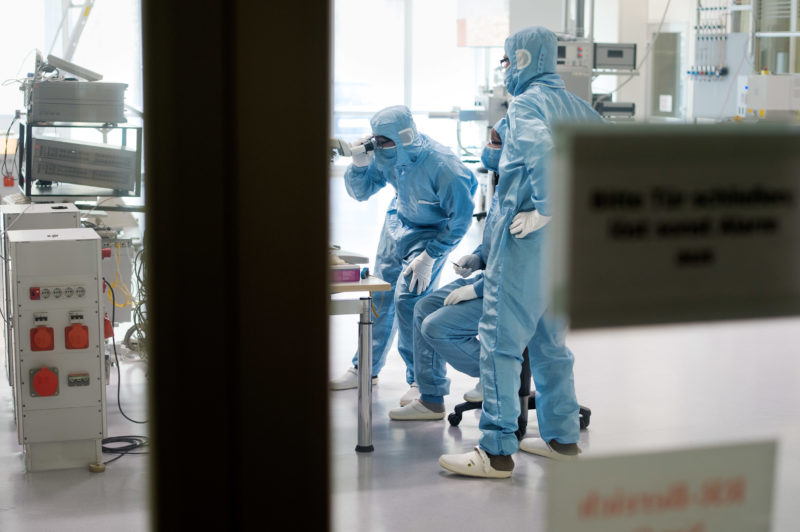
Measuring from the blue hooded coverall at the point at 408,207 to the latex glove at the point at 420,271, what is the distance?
1.3 inches

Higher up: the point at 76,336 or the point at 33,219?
the point at 33,219

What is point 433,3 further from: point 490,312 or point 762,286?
point 762,286

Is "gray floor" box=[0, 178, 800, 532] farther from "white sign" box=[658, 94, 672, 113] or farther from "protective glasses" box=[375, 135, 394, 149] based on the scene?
"white sign" box=[658, 94, 672, 113]

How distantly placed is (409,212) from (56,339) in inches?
59.6

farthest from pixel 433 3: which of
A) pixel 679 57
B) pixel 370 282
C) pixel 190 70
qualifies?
pixel 190 70

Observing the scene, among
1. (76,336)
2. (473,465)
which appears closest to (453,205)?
(473,465)

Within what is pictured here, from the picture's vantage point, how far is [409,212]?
3791 mm

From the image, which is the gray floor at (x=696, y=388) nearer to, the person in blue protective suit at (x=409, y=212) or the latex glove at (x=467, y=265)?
the latex glove at (x=467, y=265)

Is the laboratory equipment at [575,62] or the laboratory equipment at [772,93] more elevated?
the laboratory equipment at [575,62]

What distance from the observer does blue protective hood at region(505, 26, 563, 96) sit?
114 inches

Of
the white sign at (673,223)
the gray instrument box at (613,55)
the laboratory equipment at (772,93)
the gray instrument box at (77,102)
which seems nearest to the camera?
the white sign at (673,223)

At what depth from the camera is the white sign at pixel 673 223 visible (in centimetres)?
72

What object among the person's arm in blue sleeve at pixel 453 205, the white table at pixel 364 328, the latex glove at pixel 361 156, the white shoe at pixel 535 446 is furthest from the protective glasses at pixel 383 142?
the white shoe at pixel 535 446

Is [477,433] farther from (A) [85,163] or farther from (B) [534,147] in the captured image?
(A) [85,163]
